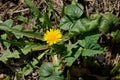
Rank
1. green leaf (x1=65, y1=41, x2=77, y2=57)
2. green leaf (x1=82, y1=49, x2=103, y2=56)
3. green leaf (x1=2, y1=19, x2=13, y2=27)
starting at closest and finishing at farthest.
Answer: green leaf (x1=82, y1=49, x2=103, y2=56) < green leaf (x1=65, y1=41, x2=77, y2=57) < green leaf (x1=2, y1=19, x2=13, y2=27)

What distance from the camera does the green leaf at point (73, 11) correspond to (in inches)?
99.3

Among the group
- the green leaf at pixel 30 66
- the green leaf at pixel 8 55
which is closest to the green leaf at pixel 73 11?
the green leaf at pixel 30 66

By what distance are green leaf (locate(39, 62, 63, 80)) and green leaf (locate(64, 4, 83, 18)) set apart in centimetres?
43

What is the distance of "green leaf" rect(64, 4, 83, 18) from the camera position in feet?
8.28

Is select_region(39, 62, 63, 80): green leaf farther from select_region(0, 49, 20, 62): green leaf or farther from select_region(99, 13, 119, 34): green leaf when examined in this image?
select_region(99, 13, 119, 34): green leaf

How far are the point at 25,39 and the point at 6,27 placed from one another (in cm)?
23

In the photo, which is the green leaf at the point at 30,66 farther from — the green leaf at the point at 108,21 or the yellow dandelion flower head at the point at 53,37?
the green leaf at the point at 108,21

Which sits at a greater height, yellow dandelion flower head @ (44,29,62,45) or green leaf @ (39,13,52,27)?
green leaf @ (39,13,52,27)

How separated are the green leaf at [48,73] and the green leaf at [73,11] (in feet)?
1.40

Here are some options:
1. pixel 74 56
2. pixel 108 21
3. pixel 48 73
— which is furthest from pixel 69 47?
pixel 108 21

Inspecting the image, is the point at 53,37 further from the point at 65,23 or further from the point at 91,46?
the point at 91,46

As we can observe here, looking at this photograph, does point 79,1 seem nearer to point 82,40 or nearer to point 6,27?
point 82,40

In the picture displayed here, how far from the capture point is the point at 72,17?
2.53 meters

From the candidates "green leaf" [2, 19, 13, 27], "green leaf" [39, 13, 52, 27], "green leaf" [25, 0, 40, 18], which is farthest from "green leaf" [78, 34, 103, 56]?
"green leaf" [2, 19, 13, 27]
